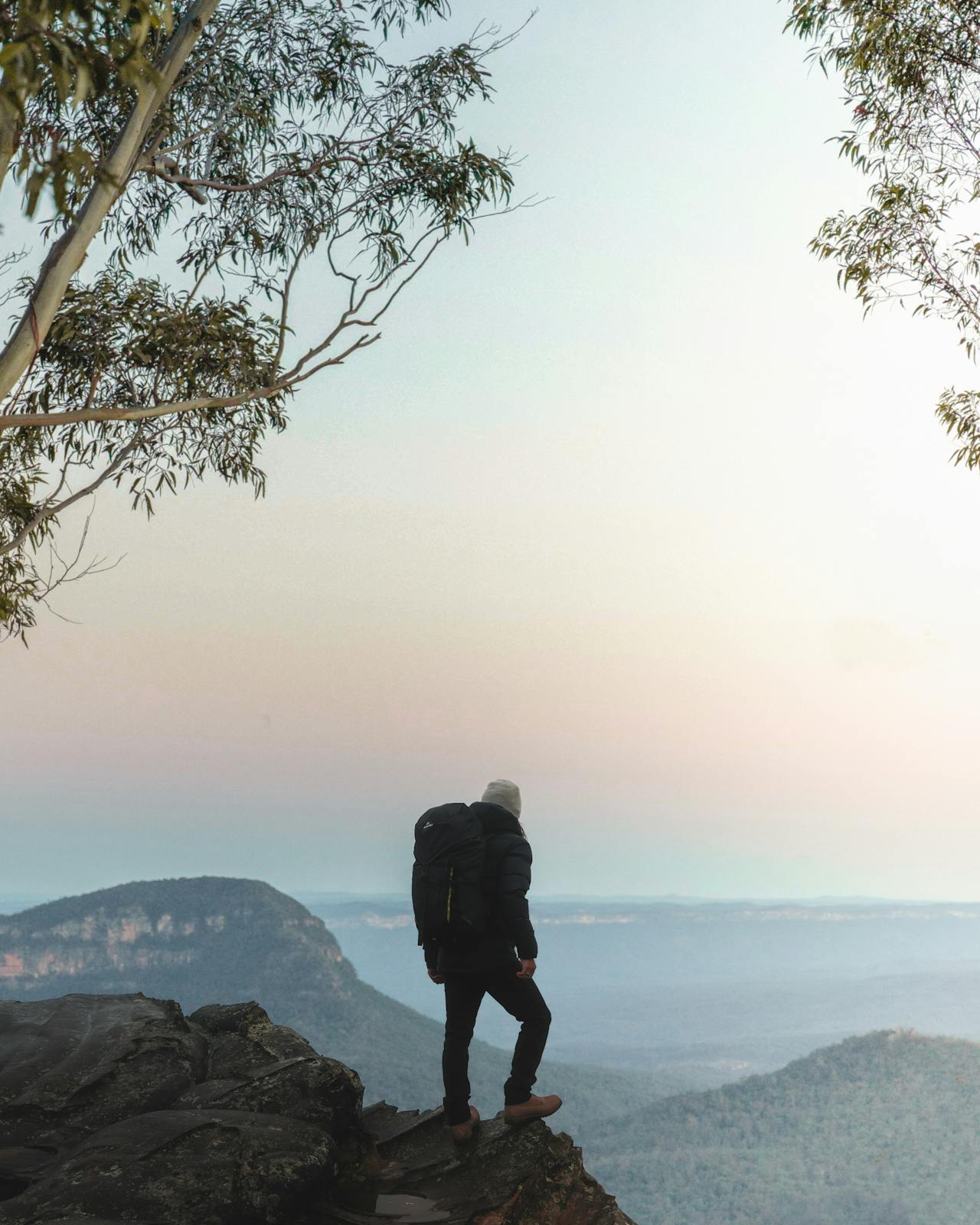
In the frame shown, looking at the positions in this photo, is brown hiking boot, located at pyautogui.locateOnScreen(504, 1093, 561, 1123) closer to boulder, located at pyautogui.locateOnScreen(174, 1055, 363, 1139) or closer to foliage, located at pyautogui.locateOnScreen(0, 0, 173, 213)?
boulder, located at pyautogui.locateOnScreen(174, 1055, 363, 1139)

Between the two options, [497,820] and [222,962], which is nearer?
[497,820]

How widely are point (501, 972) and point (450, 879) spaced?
0.59 m

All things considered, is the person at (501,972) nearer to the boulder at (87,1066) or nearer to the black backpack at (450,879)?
the black backpack at (450,879)

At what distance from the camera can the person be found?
5543 millimetres

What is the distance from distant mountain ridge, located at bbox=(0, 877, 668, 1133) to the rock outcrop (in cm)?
5827

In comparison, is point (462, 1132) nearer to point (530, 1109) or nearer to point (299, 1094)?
point (530, 1109)

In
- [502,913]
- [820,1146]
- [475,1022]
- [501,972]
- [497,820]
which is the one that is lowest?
[820,1146]

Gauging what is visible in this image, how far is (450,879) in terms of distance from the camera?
5551 millimetres

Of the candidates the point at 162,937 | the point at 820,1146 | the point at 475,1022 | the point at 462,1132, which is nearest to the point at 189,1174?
the point at 462,1132

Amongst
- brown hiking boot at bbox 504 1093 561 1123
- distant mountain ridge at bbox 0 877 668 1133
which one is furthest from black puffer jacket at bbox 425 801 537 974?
distant mountain ridge at bbox 0 877 668 1133

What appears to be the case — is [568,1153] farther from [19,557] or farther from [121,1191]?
[19,557]

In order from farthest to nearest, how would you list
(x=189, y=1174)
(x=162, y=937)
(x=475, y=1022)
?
(x=162, y=937), (x=475, y=1022), (x=189, y=1174)

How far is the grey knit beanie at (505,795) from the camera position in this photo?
5.86 m

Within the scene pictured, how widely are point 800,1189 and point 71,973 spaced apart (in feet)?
155
